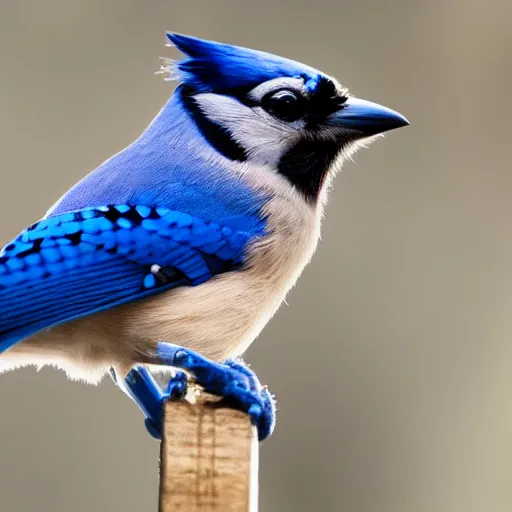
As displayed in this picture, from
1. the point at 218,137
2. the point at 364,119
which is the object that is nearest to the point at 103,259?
the point at 218,137

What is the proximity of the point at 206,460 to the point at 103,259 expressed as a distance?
0.21m

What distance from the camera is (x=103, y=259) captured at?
815 mm

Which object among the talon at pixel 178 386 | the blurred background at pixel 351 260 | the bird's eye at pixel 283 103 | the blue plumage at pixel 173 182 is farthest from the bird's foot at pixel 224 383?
the blurred background at pixel 351 260

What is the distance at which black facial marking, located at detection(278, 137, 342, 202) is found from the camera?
0.91 meters

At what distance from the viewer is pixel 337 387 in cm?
192

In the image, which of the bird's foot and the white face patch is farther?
the white face patch

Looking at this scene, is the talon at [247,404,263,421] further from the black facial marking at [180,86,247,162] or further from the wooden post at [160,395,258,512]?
the black facial marking at [180,86,247,162]

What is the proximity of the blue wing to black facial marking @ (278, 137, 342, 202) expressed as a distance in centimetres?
8

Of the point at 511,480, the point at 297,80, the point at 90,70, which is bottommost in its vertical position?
the point at 511,480

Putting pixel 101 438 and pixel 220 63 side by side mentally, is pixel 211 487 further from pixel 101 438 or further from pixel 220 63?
pixel 101 438

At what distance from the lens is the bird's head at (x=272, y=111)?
89 centimetres

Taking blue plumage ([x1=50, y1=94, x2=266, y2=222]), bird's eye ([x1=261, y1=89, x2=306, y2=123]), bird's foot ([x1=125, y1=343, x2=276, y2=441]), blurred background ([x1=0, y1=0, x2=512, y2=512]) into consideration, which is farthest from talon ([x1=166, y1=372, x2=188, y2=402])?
blurred background ([x1=0, y1=0, x2=512, y2=512])

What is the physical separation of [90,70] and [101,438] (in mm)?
773

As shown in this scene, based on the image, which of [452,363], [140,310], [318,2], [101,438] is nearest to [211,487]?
[140,310]
